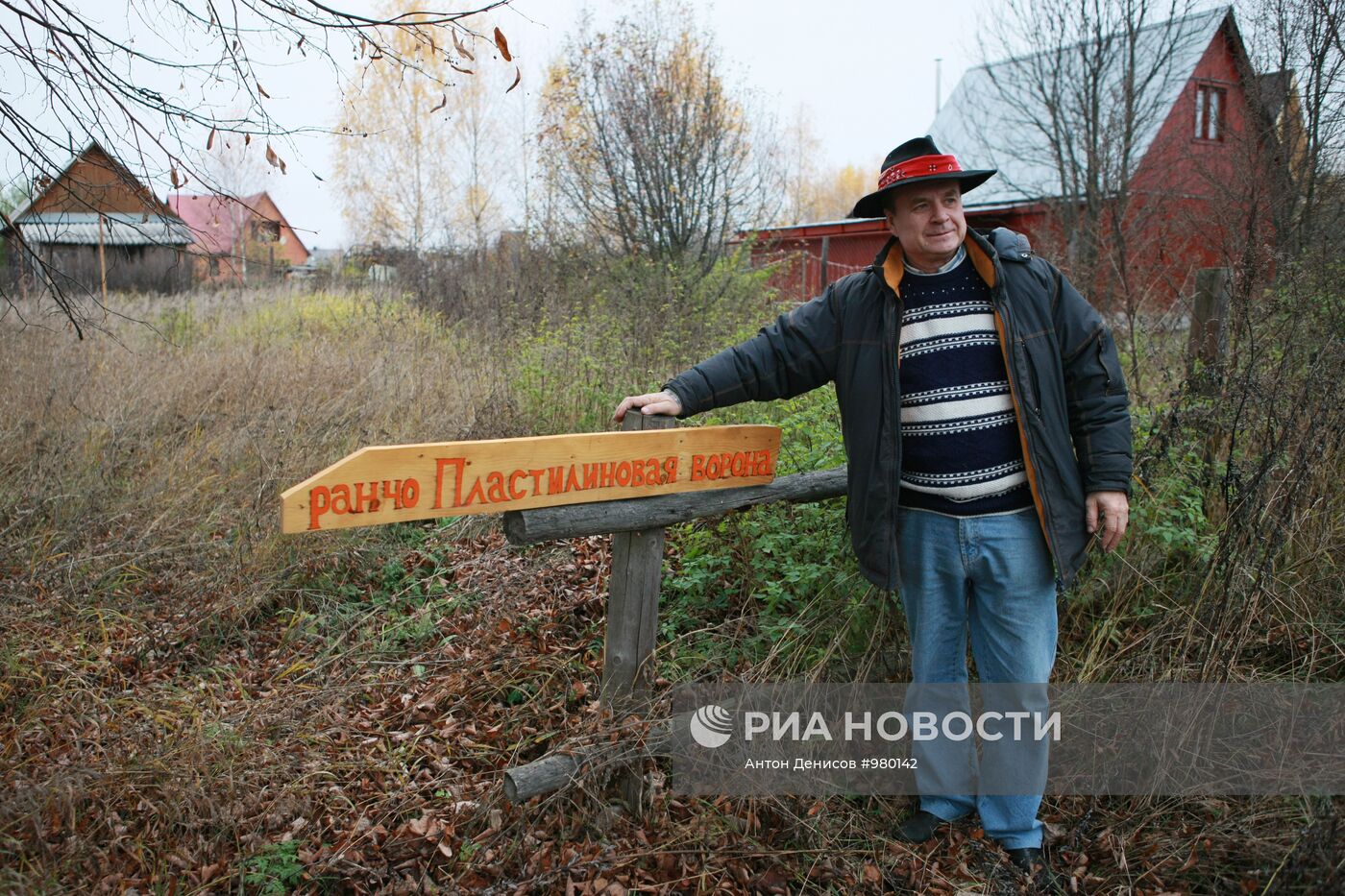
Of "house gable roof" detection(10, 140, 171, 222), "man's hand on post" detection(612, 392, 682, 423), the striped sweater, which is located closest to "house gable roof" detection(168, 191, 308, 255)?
"house gable roof" detection(10, 140, 171, 222)

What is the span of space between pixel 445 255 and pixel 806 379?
11.8 metres

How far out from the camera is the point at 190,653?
4.43m

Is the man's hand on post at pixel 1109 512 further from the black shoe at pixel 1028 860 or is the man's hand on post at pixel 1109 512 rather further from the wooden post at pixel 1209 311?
the wooden post at pixel 1209 311

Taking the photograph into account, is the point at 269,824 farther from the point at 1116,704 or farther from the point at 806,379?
the point at 1116,704

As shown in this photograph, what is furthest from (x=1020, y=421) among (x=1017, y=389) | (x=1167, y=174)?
(x=1167, y=174)

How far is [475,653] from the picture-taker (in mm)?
4262

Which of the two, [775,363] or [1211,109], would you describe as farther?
[1211,109]

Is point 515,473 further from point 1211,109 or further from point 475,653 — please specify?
point 1211,109

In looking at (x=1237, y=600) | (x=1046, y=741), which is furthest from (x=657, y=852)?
(x=1237, y=600)

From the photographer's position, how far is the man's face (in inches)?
112

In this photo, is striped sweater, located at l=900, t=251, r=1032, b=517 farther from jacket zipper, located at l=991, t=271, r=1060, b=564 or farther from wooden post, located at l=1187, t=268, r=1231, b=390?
wooden post, located at l=1187, t=268, r=1231, b=390

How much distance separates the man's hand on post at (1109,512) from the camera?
2.86 m

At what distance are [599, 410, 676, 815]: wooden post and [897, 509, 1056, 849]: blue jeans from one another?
0.83 m

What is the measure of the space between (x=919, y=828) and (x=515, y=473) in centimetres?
179
